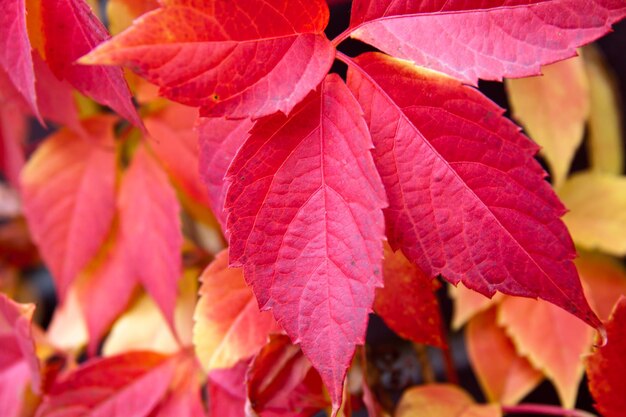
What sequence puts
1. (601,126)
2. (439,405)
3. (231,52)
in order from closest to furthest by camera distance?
1. (231,52)
2. (439,405)
3. (601,126)

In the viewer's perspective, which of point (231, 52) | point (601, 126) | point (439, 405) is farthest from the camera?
point (601, 126)

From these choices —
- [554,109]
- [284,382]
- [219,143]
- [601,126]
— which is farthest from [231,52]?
[601,126]

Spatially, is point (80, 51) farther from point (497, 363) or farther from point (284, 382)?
point (497, 363)

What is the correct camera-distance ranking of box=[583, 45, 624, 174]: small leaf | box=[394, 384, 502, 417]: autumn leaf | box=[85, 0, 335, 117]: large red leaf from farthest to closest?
1. box=[583, 45, 624, 174]: small leaf
2. box=[394, 384, 502, 417]: autumn leaf
3. box=[85, 0, 335, 117]: large red leaf

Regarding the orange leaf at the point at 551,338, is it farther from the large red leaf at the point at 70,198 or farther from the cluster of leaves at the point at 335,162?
the large red leaf at the point at 70,198

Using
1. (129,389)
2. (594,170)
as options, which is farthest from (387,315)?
(594,170)

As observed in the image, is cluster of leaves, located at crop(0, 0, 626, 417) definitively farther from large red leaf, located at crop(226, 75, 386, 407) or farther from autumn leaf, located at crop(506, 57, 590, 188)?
autumn leaf, located at crop(506, 57, 590, 188)

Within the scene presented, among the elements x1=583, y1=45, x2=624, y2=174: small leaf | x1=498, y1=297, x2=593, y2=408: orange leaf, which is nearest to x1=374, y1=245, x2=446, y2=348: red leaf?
x1=498, y1=297, x2=593, y2=408: orange leaf
